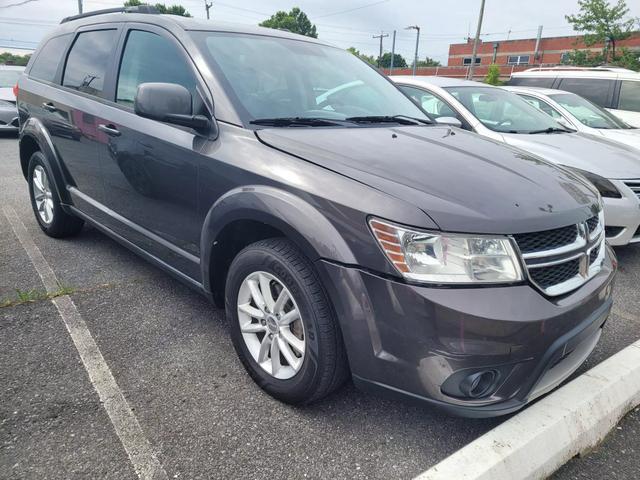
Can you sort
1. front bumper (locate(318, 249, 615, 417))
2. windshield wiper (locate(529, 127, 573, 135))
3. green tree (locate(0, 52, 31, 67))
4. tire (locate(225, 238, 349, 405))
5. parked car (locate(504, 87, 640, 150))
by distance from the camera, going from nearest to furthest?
front bumper (locate(318, 249, 615, 417))
tire (locate(225, 238, 349, 405))
windshield wiper (locate(529, 127, 573, 135))
parked car (locate(504, 87, 640, 150))
green tree (locate(0, 52, 31, 67))

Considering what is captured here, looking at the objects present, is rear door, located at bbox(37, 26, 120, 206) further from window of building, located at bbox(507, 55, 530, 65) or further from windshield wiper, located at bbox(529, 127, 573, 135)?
window of building, located at bbox(507, 55, 530, 65)

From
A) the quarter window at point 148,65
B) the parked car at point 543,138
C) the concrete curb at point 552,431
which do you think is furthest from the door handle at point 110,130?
the concrete curb at point 552,431

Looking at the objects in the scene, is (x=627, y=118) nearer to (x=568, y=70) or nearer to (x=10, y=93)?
(x=568, y=70)

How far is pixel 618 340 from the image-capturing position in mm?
2898

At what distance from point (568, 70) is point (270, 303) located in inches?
367

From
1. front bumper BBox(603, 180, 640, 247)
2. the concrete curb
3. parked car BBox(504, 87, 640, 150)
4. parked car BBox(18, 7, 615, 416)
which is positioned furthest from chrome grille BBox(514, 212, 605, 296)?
parked car BBox(504, 87, 640, 150)

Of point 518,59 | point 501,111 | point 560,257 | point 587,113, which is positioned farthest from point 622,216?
point 518,59

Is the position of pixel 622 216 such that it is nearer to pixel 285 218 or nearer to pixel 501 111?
pixel 501 111

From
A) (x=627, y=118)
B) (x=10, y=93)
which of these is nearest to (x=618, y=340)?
(x=627, y=118)

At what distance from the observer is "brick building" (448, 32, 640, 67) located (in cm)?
4619

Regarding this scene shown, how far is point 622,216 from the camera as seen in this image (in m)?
3.96

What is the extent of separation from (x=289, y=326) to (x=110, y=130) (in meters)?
1.81

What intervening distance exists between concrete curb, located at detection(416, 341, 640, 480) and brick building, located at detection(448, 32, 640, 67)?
1887 inches

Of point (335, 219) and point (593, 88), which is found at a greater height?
point (593, 88)
